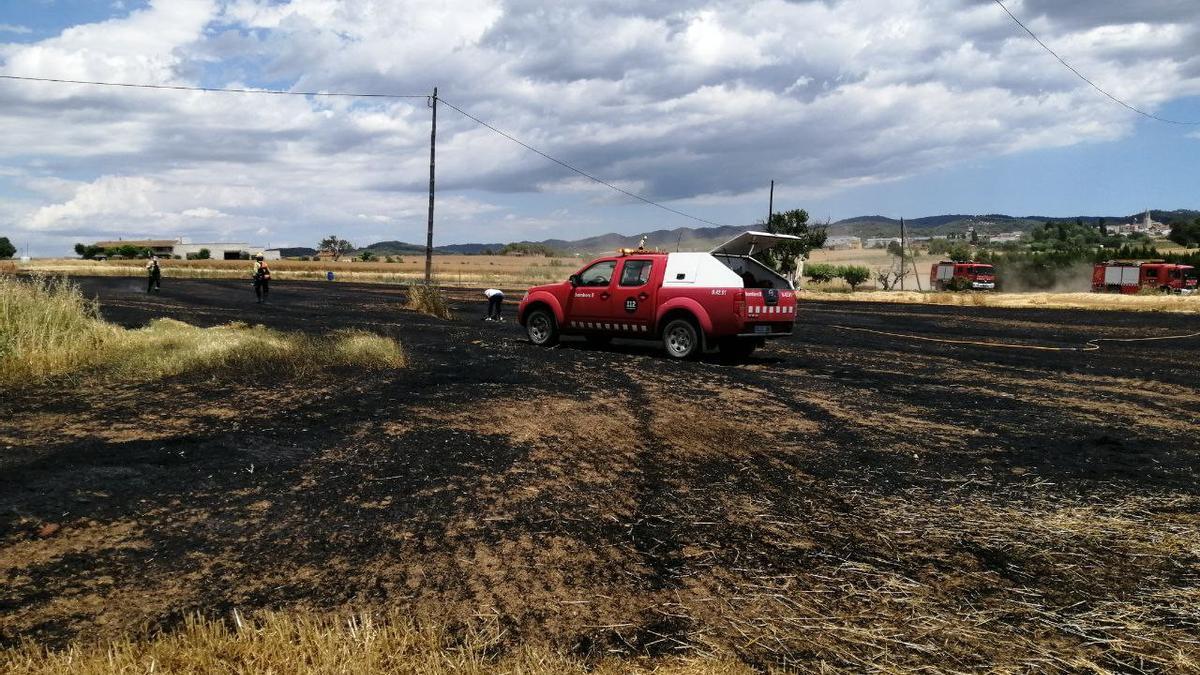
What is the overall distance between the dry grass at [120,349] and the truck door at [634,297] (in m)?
3.98

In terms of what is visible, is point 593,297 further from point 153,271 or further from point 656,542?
point 153,271

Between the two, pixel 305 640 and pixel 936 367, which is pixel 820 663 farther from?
pixel 936 367

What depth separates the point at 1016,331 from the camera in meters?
22.3

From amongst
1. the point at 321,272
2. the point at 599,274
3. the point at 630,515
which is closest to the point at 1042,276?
the point at 599,274

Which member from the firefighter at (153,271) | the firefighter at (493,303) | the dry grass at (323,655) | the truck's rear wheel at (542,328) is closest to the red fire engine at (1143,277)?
the firefighter at (493,303)

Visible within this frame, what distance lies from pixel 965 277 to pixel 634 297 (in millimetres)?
53096

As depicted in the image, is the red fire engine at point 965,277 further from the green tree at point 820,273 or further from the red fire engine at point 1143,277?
the green tree at point 820,273

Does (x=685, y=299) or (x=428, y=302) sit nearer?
(x=685, y=299)

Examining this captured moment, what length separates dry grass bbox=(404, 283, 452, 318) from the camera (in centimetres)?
2501

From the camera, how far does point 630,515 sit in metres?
5.39

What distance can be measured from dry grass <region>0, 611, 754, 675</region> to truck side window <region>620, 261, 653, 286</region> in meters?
10.6

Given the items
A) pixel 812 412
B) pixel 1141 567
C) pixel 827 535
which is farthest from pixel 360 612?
pixel 812 412

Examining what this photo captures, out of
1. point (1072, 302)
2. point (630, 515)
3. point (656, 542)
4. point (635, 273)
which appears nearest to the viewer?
point (656, 542)

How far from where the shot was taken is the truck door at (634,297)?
1383cm
